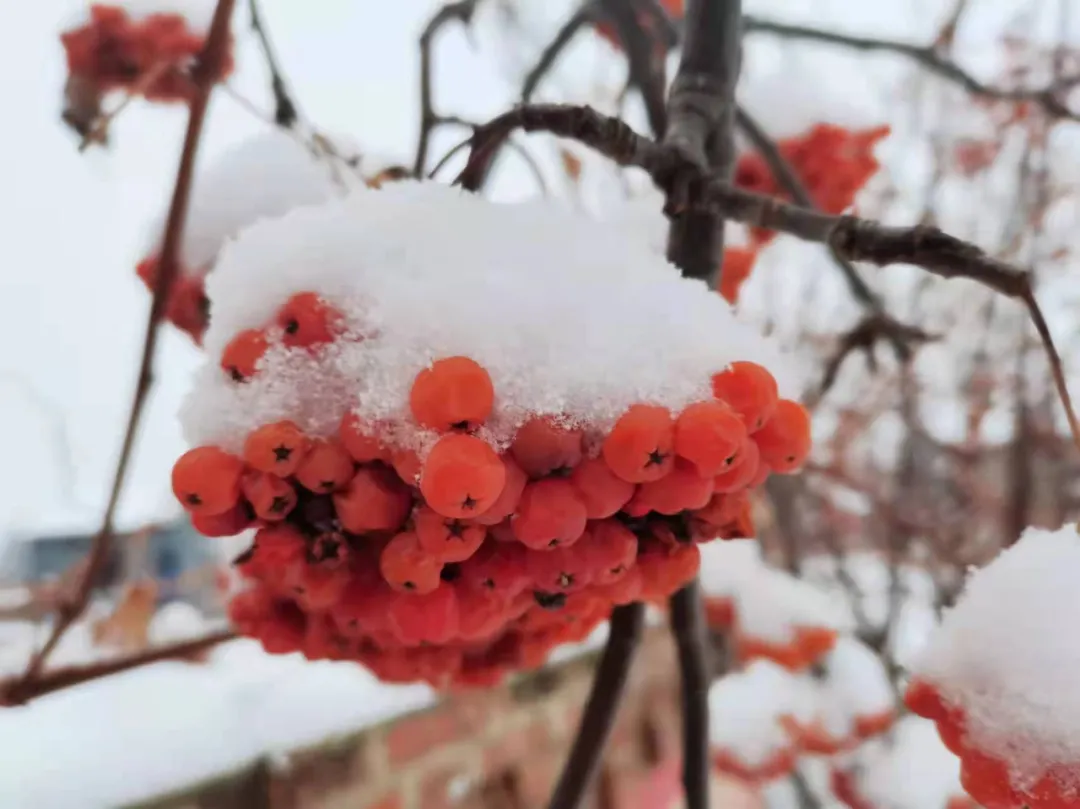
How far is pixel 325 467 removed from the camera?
23 cm

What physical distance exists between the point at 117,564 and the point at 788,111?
1099mm

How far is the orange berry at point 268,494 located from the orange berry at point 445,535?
40 millimetres

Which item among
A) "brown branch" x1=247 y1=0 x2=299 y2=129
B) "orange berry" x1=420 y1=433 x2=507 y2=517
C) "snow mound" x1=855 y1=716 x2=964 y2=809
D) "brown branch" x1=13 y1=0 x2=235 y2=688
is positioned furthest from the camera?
"snow mound" x1=855 y1=716 x2=964 y2=809

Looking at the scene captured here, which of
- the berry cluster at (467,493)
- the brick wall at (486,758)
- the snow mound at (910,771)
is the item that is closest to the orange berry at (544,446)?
the berry cluster at (467,493)

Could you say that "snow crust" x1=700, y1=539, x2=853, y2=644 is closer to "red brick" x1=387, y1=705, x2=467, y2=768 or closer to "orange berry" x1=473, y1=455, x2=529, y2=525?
"red brick" x1=387, y1=705, x2=467, y2=768

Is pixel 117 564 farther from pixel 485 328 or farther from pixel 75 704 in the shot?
pixel 485 328

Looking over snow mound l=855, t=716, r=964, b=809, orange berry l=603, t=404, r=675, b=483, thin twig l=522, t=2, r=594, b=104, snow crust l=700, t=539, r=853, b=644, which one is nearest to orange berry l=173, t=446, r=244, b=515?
orange berry l=603, t=404, r=675, b=483

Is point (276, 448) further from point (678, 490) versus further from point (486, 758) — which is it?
point (486, 758)

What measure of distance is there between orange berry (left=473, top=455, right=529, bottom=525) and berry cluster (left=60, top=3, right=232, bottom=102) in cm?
41

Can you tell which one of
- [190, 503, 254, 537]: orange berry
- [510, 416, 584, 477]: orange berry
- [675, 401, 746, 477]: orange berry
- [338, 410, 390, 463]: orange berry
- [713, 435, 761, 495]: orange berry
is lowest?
[190, 503, 254, 537]: orange berry

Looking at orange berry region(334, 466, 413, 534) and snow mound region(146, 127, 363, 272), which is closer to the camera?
orange berry region(334, 466, 413, 534)

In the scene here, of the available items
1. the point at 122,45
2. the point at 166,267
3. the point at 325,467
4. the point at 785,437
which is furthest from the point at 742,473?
the point at 122,45

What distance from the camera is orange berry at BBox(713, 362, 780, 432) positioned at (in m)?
0.23

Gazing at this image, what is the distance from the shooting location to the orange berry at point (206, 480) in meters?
0.22
